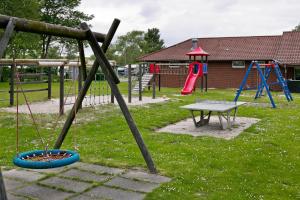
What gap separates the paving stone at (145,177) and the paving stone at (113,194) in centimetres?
59

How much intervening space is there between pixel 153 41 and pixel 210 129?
51234mm

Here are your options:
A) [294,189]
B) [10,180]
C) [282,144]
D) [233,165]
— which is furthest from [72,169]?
[282,144]

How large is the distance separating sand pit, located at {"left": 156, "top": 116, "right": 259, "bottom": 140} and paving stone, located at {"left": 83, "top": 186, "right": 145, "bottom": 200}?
14.4ft

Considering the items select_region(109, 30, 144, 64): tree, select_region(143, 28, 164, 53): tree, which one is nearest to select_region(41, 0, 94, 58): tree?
select_region(143, 28, 164, 53): tree

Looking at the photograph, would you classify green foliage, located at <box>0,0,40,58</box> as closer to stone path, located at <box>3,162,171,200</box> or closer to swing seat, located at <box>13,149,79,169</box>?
stone path, located at <box>3,162,171,200</box>

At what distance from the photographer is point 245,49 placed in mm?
31094

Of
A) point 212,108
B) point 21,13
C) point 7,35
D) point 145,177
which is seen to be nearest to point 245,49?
point 21,13

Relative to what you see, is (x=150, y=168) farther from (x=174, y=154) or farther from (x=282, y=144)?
(x=282, y=144)

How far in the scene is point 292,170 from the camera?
5938 mm

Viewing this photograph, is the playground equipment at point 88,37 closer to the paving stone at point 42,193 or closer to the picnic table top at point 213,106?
the paving stone at point 42,193

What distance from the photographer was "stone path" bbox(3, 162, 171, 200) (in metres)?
4.61

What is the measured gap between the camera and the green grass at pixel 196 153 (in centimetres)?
500

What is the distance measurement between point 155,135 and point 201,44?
2651 centimetres

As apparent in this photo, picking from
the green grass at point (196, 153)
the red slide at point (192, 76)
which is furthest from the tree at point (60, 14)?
the green grass at point (196, 153)
